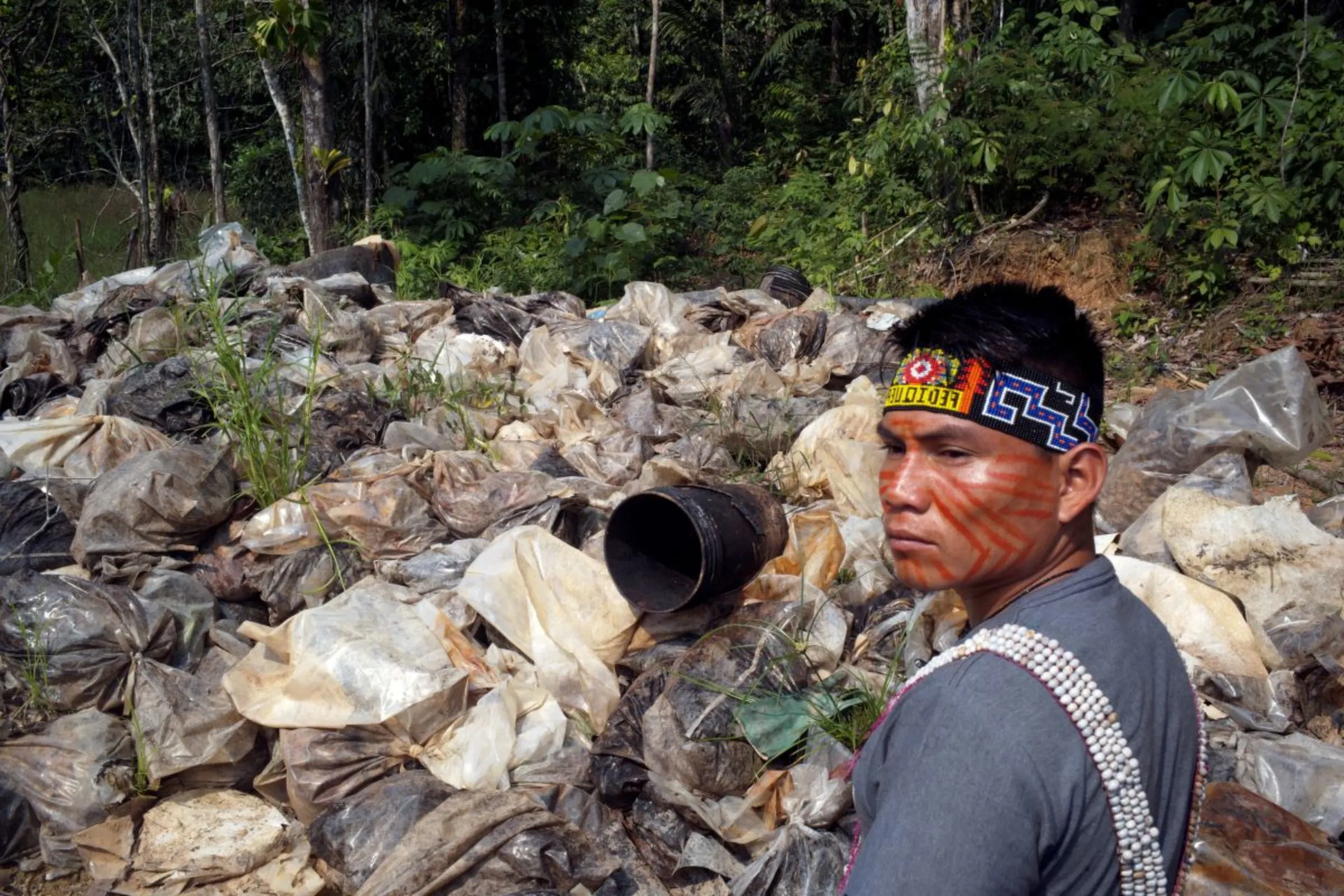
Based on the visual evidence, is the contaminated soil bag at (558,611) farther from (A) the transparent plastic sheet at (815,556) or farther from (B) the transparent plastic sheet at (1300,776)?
(B) the transparent plastic sheet at (1300,776)

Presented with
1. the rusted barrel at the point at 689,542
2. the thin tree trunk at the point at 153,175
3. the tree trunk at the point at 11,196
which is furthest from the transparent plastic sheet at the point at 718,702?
the thin tree trunk at the point at 153,175

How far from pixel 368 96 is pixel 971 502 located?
10.2 meters

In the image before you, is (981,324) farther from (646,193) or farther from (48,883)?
(646,193)

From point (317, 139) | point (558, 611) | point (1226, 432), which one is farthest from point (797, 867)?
point (317, 139)

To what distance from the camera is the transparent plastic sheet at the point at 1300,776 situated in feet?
8.96

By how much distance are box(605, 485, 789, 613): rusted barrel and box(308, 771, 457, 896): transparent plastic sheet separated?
88 cm

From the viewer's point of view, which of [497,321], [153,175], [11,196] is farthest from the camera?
[153,175]

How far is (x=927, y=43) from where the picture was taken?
7.97 m

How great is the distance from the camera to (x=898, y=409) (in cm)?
114

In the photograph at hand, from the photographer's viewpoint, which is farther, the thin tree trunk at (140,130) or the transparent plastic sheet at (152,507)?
the thin tree trunk at (140,130)

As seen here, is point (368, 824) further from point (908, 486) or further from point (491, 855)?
point (908, 486)

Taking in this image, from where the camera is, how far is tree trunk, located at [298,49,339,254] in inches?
339

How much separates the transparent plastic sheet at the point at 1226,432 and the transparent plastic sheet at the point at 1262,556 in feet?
1.79

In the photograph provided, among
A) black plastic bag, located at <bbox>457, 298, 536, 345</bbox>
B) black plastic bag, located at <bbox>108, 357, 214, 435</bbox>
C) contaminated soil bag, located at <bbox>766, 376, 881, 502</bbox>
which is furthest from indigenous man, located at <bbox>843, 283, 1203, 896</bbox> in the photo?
black plastic bag, located at <bbox>457, 298, 536, 345</bbox>
